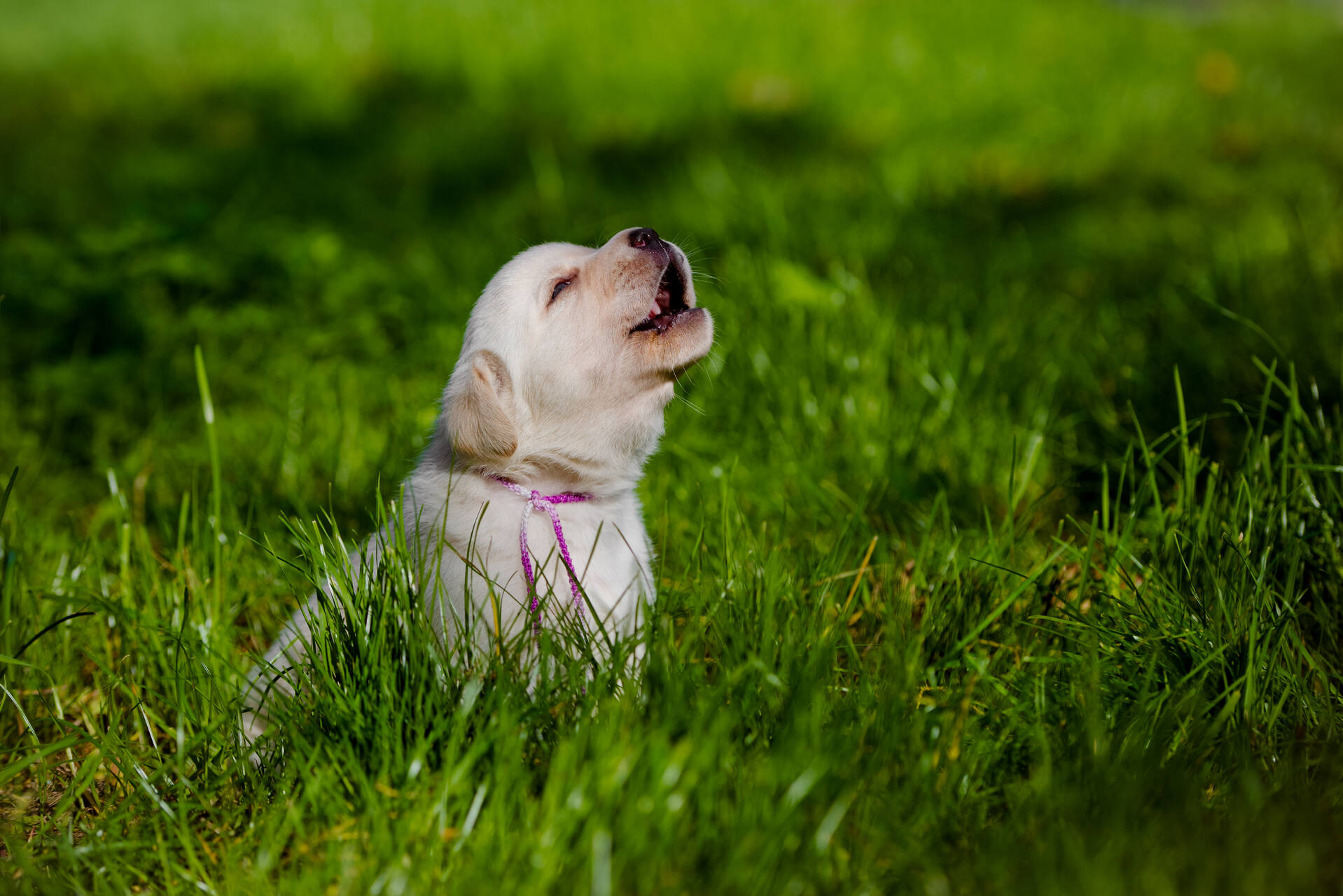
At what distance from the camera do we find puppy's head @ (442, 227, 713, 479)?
2457mm

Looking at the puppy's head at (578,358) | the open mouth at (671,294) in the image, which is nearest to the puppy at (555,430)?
the puppy's head at (578,358)

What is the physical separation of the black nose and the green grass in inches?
27.0

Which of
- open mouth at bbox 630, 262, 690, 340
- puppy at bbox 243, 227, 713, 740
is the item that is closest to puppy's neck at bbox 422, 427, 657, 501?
puppy at bbox 243, 227, 713, 740

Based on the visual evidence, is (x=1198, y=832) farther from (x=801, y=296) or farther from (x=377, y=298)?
(x=377, y=298)

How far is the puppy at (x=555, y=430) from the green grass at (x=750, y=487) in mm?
193

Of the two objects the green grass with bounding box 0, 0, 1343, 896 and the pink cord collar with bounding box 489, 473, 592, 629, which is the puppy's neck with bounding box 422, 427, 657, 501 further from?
the green grass with bounding box 0, 0, 1343, 896

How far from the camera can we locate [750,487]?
3.12 meters

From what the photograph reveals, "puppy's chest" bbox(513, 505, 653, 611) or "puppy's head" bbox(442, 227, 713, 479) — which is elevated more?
"puppy's head" bbox(442, 227, 713, 479)

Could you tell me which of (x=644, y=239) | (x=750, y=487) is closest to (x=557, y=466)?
(x=644, y=239)

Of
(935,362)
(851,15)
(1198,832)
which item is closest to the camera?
(1198,832)

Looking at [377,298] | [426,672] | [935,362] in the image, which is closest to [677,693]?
[426,672]

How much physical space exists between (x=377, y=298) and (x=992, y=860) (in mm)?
3751

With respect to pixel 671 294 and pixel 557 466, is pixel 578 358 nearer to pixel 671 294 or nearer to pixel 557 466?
pixel 557 466

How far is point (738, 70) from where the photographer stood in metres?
7.66
